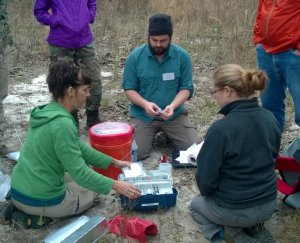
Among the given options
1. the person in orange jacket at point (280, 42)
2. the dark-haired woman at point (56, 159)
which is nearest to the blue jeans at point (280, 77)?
the person in orange jacket at point (280, 42)

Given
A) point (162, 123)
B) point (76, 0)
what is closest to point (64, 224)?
point (162, 123)

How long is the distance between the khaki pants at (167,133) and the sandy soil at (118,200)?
143 mm

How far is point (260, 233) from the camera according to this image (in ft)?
9.90

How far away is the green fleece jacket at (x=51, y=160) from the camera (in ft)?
9.51

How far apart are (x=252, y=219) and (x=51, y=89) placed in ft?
5.16

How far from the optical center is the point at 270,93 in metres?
4.07

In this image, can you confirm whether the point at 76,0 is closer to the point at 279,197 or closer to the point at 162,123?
the point at 162,123

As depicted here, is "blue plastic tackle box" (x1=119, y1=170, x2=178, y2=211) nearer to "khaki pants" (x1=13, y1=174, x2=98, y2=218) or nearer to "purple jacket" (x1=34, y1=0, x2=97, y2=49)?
"khaki pants" (x1=13, y1=174, x2=98, y2=218)

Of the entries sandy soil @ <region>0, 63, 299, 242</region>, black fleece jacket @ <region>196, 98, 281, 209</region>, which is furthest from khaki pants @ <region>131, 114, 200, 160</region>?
black fleece jacket @ <region>196, 98, 281, 209</region>

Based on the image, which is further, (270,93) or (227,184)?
(270,93)

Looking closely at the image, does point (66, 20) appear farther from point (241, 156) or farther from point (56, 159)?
point (241, 156)

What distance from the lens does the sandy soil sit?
314 cm

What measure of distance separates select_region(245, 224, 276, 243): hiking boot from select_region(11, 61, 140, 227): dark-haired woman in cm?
82

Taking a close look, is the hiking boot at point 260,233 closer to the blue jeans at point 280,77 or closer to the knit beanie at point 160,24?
the blue jeans at point 280,77
